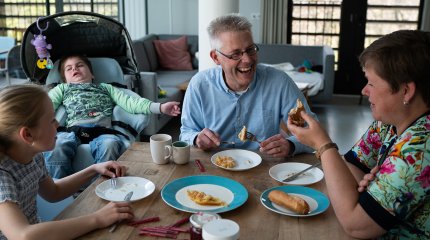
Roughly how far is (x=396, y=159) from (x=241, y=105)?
1.05m

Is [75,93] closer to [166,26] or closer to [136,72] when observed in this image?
[136,72]

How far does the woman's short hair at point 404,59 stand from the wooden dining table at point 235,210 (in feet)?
1.51

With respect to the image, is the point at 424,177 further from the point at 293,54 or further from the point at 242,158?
the point at 293,54

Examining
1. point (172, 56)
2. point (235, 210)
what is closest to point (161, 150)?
point (235, 210)

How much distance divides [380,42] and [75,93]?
2.23 m

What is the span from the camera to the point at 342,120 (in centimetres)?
554

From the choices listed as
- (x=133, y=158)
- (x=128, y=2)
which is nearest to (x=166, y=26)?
(x=128, y=2)

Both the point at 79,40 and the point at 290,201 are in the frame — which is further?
the point at 79,40

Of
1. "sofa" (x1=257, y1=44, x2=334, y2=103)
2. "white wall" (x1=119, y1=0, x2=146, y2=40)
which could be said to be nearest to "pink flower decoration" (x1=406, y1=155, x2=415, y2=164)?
"sofa" (x1=257, y1=44, x2=334, y2=103)

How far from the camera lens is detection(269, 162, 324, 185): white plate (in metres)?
1.66

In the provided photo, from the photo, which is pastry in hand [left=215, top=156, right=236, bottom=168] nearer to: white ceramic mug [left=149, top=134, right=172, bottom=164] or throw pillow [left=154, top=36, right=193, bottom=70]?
white ceramic mug [left=149, top=134, right=172, bottom=164]

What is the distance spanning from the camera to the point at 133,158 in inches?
73.5

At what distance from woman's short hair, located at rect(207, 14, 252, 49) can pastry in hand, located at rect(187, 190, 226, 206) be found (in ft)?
2.89

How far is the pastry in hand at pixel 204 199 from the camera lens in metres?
1.46
